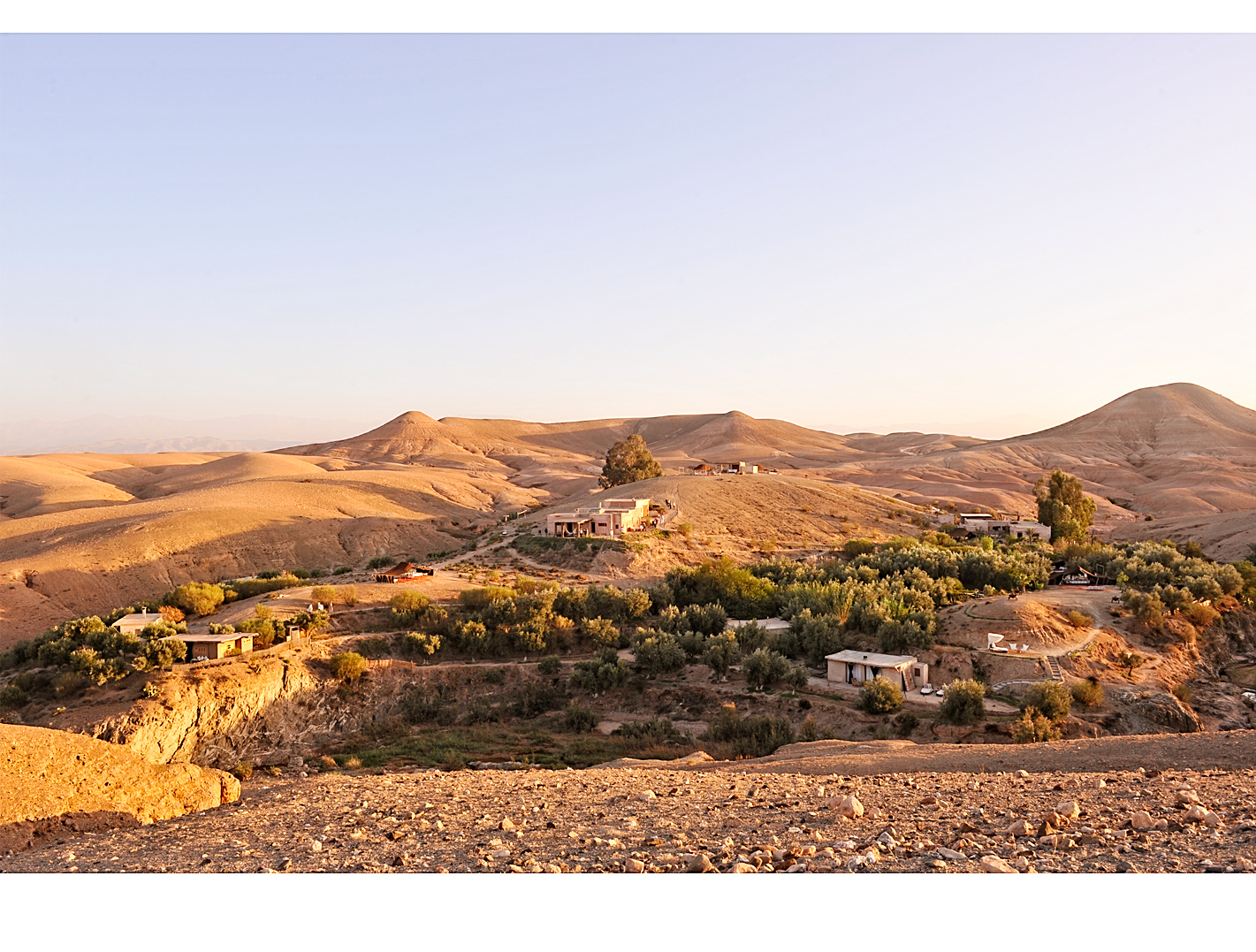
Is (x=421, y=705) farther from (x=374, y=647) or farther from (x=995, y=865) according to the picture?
(x=995, y=865)

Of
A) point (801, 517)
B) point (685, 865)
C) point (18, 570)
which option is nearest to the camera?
point (685, 865)

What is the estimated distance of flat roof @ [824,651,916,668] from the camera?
68.0 feet

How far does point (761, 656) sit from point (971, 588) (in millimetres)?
12598

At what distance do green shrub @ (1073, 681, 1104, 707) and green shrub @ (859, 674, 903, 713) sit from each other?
4.28 meters

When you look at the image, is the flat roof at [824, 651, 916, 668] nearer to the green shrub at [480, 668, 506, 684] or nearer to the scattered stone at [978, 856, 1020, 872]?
the green shrub at [480, 668, 506, 684]

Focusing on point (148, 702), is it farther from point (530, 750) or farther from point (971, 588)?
point (971, 588)

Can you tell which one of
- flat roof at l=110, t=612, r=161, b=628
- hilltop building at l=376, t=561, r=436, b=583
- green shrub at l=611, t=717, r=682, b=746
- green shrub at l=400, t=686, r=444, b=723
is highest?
hilltop building at l=376, t=561, r=436, b=583

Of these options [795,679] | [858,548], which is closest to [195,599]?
[795,679]

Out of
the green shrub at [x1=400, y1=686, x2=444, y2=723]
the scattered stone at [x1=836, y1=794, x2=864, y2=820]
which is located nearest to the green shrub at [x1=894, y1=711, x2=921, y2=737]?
the scattered stone at [x1=836, y1=794, x2=864, y2=820]

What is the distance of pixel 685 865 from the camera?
5.62 meters

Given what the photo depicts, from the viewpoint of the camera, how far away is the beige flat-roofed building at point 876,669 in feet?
67.7

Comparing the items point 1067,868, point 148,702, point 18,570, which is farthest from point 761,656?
point 18,570

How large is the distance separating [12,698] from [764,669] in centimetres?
1894

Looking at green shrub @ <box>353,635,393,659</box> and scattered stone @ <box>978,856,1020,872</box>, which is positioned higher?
scattered stone @ <box>978,856,1020,872</box>
